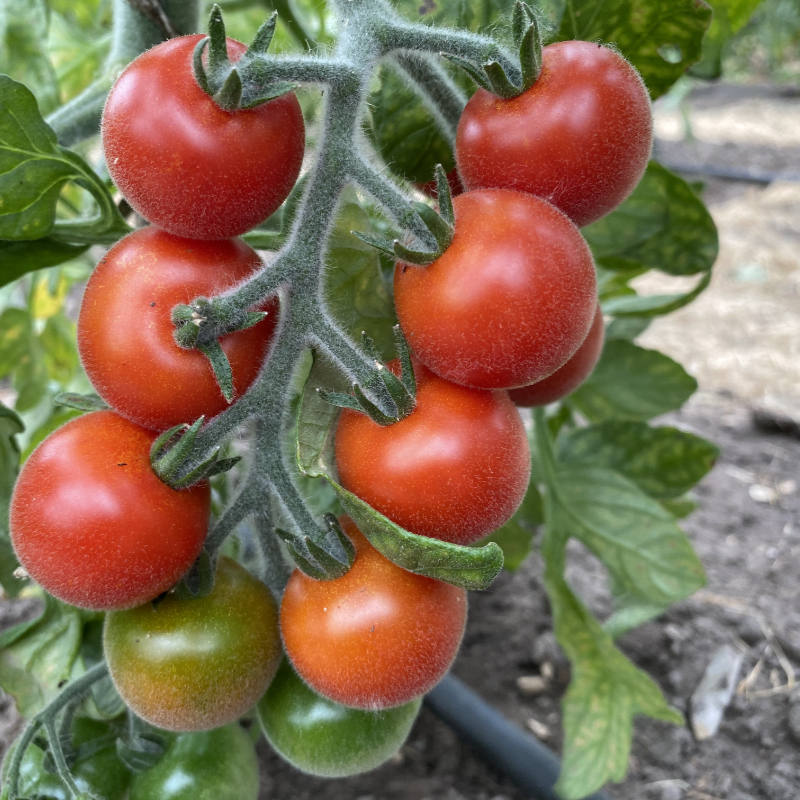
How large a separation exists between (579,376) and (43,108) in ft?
2.37

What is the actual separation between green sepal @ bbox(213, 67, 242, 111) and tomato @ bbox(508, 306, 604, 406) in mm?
315

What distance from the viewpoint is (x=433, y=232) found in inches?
18.6

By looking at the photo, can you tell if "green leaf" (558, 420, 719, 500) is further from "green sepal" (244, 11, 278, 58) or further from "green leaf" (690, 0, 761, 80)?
"green sepal" (244, 11, 278, 58)

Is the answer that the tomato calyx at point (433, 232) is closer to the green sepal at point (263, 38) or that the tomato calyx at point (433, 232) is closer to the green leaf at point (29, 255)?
the green sepal at point (263, 38)

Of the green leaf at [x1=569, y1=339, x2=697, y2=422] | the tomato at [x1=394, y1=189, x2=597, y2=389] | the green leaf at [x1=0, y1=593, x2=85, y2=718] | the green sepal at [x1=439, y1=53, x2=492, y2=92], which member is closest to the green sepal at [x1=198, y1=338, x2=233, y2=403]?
the tomato at [x1=394, y1=189, x2=597, y2=389]

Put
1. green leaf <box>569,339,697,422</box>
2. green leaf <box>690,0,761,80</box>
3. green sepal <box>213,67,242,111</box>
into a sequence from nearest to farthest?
green sepal <box>213,67,242,111</box>
green leaf <box>690,0,761,80</box>
green leaf <box>569,339,697,422</box>

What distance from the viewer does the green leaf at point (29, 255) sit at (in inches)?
26.0

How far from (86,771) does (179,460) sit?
1.21ft

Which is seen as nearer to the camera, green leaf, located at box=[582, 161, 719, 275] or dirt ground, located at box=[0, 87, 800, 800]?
green leaf, located at box=[582, 161, 719, 275]

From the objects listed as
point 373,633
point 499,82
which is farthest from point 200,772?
point 499,82

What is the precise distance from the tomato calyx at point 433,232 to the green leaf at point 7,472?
1.53 ft

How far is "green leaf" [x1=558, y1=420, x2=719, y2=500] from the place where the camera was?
1.02 m

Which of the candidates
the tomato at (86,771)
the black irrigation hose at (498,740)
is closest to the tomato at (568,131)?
the tomato at (86,771)

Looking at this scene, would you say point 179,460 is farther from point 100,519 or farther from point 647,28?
point 647,28
